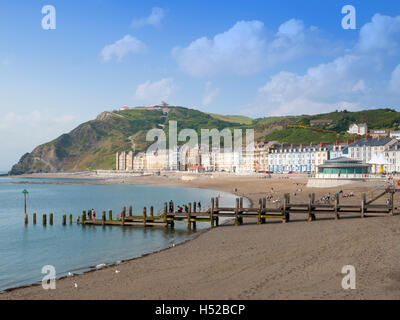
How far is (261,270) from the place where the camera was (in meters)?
16.0

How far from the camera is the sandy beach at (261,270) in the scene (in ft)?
43.6

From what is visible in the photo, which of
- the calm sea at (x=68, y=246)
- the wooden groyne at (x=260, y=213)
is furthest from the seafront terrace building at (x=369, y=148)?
the calm sea at (x=68, y=246)

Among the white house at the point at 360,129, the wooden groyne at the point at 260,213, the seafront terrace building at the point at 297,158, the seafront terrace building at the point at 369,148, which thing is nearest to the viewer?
the wooden groyne at the point at 260,213

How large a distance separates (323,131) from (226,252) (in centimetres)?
16314

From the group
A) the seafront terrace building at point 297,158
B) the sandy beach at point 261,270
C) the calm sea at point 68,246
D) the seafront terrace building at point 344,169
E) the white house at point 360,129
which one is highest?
the white house at point 360,129

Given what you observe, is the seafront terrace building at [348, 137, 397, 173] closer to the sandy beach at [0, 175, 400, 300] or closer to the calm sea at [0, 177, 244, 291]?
the calm sea at [0, 177, 244, 291]

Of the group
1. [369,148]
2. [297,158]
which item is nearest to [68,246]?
[369,148]

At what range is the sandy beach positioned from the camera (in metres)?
13.3

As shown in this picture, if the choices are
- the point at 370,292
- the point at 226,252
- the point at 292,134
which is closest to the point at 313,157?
the point at 292,134

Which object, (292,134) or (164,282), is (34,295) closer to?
(164,282)

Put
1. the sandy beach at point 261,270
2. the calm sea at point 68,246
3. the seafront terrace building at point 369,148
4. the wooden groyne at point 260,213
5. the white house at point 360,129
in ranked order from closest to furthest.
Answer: the sandy beach at point 261,270
the calm sea at point 68,246
the wooden groyne at point 260,213
the seafront terrace building at point 369,148
the white house at point 360,129

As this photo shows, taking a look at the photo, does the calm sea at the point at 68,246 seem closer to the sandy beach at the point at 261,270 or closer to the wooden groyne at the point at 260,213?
the wooden groyne at the point at 260,213

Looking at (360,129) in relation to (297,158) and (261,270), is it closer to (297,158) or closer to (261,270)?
(297,158)

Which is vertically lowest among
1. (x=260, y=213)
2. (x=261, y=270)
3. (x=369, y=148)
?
(x=261, y=270)
